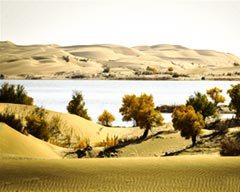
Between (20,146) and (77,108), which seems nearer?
(20,146)

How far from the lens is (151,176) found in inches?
668

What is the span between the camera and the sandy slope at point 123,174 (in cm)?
1591

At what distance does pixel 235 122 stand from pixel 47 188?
953 inches

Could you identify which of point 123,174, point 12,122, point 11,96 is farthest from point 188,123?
point 11,96

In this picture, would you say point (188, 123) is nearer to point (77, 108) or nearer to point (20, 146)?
point (20, 146)

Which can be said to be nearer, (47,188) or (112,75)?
(47,188)

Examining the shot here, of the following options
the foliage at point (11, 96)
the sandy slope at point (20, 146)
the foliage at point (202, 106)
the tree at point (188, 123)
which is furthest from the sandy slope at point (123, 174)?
the foliage at point (11, 96)

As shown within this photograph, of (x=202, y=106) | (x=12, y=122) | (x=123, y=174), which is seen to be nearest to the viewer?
(x=123, y=174)

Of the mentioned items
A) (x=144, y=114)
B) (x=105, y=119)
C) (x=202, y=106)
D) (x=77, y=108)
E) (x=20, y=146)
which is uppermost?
(x=202, y=106)

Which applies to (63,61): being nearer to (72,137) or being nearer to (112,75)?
(112,75)

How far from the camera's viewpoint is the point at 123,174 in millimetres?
17172

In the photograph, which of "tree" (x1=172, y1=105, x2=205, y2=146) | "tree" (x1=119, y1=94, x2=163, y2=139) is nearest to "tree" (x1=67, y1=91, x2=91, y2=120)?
"tree" (x1=119, y1=94, x2=163, y2=139)

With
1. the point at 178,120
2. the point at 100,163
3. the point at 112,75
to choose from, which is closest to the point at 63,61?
the point at 112,75

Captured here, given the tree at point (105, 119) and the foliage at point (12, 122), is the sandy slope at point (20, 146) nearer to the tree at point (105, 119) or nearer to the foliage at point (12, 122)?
the foliage at point (12, 122)
